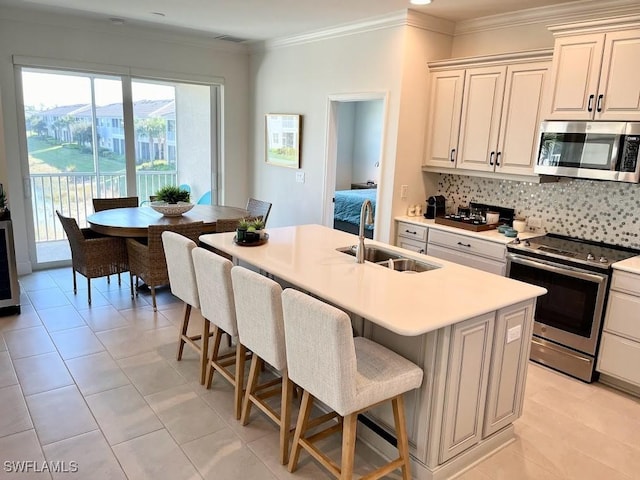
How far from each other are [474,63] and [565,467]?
10.6 feet

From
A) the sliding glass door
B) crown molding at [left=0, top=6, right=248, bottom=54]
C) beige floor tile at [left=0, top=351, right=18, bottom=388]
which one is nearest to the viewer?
beige floor tile at [left=0, top=351, right=18, bottom=388]

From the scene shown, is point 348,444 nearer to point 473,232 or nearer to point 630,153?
point 473,232

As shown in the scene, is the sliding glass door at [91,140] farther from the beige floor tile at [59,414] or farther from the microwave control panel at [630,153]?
the microwave control panel at [630,153]

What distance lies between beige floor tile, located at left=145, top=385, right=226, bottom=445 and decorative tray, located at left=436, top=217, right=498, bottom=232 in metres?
2.65

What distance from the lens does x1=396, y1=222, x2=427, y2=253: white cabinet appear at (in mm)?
4532

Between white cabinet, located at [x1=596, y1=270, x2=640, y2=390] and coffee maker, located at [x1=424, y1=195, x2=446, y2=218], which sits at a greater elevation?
coffee maker, located at [x1=424, y1=195, x2=446, y2=218]

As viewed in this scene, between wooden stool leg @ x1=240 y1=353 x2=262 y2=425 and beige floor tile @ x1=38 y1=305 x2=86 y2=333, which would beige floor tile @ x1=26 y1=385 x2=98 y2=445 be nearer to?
wooden stool leg @ x1=240 y1=353 x2=262 y2=425

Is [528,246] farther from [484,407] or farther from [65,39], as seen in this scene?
[65,39]

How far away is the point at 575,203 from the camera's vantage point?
3.97m

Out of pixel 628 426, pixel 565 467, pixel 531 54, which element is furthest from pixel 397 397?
pixel 531 54

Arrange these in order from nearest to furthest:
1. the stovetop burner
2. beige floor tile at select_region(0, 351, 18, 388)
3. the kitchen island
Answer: the kitchen island, beige floor tile at select_region(0, 351, 18, 388), the stovetop burner

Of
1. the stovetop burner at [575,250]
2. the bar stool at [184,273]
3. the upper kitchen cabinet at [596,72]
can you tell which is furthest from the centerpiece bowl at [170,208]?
the upper kitchen cabinet at [596,72]

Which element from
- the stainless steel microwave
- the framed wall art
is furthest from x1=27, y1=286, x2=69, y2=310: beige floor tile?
the stainless steel microwave

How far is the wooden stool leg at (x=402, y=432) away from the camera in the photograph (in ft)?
7.32
